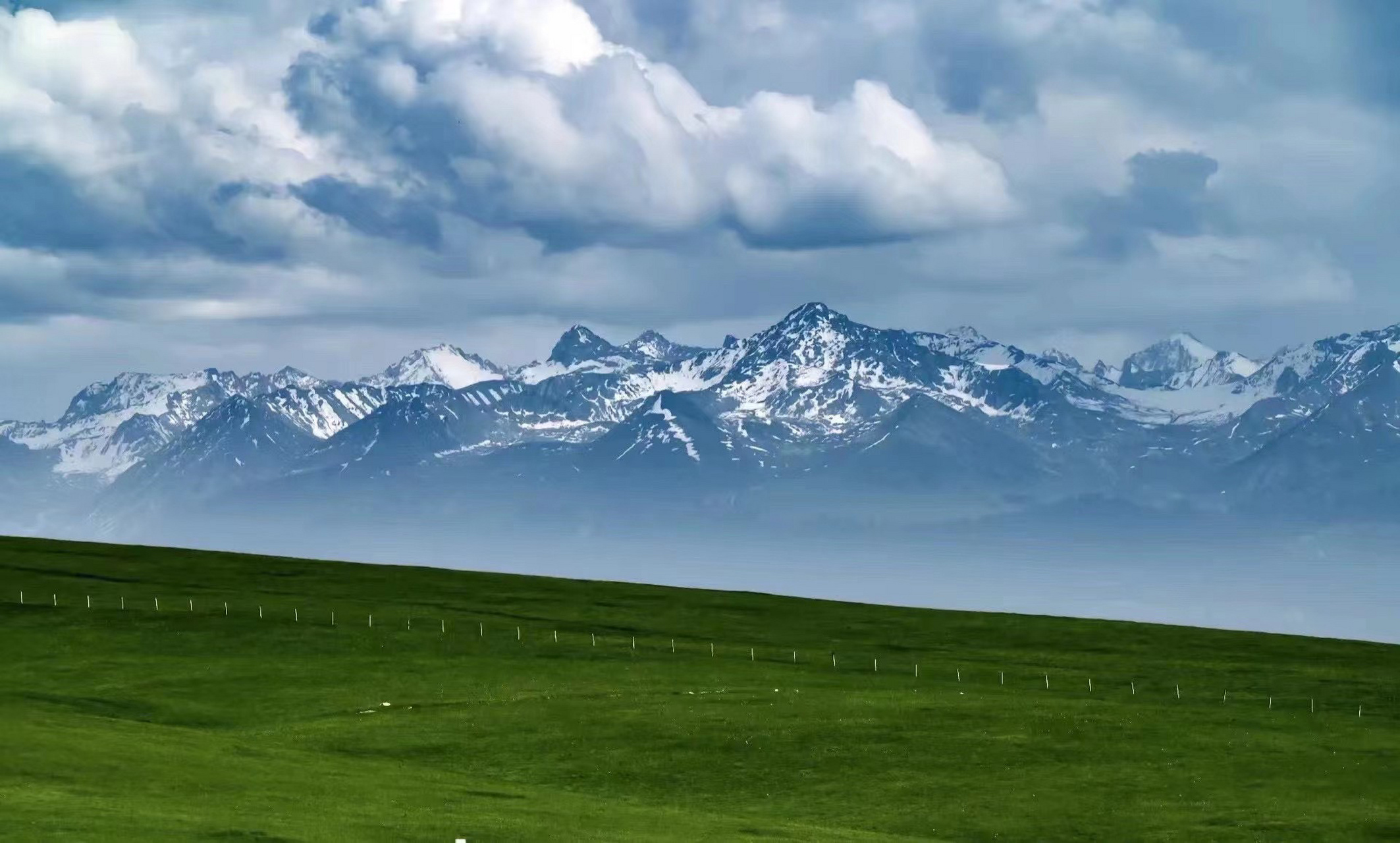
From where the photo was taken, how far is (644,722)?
9575cm

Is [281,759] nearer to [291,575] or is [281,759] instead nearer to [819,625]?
[819,625]

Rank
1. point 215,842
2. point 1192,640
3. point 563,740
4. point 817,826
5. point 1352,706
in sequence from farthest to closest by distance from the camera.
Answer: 1. point 1192,640
2. point 1352,706
3. point 563,740
4. point 817,826
5. point 215,842

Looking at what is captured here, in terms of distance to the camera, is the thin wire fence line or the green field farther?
the thin wire fence line

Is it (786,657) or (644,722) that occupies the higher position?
(786,657)

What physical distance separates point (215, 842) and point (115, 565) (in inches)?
5191

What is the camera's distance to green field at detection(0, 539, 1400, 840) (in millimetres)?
66250

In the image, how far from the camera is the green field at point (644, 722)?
66250mm

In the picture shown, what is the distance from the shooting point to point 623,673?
4719 inches

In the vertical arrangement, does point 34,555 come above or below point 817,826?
above

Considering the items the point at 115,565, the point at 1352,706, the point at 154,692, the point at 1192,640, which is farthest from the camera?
the point at 115,565

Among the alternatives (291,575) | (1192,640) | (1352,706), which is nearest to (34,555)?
(291,575)

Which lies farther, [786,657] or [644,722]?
[786,657]

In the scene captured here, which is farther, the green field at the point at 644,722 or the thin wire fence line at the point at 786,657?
the thin wire fence line at the point at 786,657

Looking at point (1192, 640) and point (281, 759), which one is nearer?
point (281, 759)
